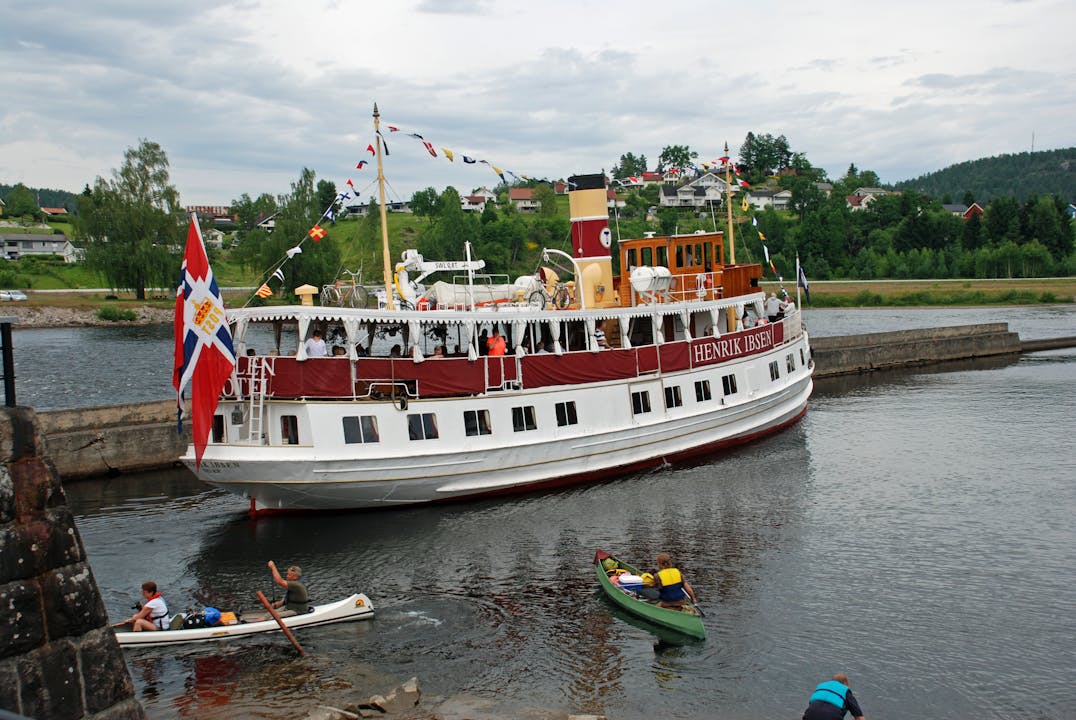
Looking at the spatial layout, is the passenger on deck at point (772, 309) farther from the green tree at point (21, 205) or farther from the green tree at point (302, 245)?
the green tree at point (21, 205)

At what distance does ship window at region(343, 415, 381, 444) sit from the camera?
83.0 feet

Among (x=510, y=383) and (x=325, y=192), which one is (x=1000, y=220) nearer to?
(x=325, y=192)

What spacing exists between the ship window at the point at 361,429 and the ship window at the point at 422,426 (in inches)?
40.2

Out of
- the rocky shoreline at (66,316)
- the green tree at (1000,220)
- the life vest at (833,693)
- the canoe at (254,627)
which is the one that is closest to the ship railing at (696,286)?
the canoe at (254,627)

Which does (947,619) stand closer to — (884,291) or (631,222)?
(884,291)


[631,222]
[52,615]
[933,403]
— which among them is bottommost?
[933,403]

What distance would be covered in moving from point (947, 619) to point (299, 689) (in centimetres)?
1318

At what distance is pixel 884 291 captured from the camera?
114m

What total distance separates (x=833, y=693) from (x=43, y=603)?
34.5 feet

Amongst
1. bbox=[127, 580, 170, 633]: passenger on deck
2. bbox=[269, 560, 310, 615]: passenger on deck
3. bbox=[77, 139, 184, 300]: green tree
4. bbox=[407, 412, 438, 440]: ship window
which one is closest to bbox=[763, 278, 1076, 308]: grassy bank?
bbox=[77, 139, 184, 300]: green tree

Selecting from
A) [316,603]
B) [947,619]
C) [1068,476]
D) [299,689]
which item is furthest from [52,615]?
[1068,476]

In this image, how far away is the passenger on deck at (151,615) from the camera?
1830 centimetres

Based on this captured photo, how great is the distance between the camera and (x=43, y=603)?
9312mm

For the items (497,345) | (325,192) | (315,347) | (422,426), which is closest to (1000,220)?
(325,192)
